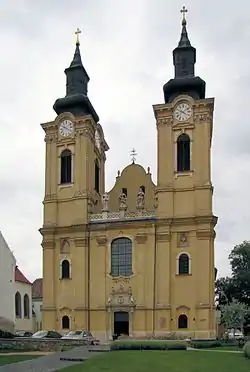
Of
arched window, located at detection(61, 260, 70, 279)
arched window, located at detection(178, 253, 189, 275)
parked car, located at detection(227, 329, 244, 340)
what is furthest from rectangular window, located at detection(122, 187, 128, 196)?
parked car, located at detection(227, 329, 244, 340)

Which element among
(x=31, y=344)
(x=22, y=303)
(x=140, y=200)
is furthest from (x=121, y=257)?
(x=31, y=344)

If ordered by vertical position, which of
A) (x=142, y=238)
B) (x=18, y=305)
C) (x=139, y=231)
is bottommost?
(x=18, y=305)

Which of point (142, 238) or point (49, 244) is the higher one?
point (142, 238)

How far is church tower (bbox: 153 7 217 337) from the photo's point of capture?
57312 millimetres

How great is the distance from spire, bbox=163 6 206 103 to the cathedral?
10 centimetres

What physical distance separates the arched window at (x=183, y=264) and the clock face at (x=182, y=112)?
43.2 feet

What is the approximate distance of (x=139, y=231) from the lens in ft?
198

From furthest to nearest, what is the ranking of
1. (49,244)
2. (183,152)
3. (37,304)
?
(37,304), (49,244), (183,152)

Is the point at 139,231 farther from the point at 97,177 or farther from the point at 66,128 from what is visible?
the point at 66,128

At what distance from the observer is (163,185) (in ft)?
199

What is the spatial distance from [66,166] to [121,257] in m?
11.2

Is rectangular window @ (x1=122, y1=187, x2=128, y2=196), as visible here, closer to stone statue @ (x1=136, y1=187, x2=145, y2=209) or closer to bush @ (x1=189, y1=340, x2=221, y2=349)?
stone statue @ (x1=136, y1=187, x2=145, y2=209)

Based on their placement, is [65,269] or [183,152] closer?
[183,152]

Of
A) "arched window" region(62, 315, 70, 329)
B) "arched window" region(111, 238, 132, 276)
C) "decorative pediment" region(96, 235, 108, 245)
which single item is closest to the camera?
"arched window" region(111, 238, 132, 276)
